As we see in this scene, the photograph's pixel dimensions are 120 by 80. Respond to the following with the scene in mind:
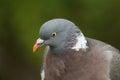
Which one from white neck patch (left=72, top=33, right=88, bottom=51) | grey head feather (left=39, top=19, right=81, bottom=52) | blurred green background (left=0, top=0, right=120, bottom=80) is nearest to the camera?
grey head feather (left=39, top=19, right=81, bottom=52)

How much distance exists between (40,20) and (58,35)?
205 centimetres

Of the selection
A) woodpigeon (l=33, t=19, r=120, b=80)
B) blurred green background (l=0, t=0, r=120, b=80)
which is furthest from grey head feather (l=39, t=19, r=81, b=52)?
blurred green background (l=0, t=0, r=120, b=80)

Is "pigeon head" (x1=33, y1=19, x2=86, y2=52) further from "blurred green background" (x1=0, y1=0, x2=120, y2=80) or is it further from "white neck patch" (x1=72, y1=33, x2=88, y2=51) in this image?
"blurred green background" (x1=0, y1=0, x2=120, y2=80)

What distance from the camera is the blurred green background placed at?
22.8ft

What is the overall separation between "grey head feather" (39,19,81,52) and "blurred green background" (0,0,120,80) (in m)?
1.94

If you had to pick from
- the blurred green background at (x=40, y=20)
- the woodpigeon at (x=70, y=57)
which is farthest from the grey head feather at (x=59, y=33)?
the blurred green background at (x=40, y=20)

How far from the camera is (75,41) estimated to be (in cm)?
504

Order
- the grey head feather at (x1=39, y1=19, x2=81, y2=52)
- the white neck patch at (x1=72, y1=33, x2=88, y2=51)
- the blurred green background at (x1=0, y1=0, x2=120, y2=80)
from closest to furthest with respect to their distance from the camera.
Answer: the grey head feather at (x1=39, y1=19, x2=81, y2=52) < the white neck patch at (x1=72, y1=33, x2=88, y2=51) < the blurred green background at (x1=0, y1=0, x2=120, y2=80)

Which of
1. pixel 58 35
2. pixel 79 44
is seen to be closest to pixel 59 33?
pixel 58 35

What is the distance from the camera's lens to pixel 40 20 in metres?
6.96

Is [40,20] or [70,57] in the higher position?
[40,20]

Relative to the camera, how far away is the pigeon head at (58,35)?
4.85 metres

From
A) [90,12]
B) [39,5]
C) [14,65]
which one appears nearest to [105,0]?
[90,12]

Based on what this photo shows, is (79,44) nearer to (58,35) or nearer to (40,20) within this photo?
(58,35)
